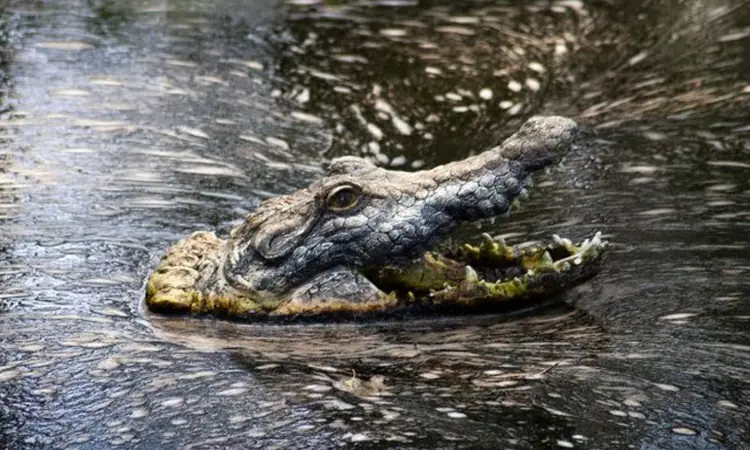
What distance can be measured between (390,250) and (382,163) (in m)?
3.66

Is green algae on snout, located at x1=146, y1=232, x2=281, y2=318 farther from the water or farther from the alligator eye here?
the alligator eye

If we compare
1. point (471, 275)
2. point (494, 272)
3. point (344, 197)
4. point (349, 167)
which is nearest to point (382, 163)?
point (349, 167)

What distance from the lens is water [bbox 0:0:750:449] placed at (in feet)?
17.3

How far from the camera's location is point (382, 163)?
10086 mm

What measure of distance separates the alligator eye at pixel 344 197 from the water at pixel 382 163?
0.66 meters

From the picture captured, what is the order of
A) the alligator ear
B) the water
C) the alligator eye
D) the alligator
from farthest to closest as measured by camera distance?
the alligator ear
the alligator eye
the alligator
the water

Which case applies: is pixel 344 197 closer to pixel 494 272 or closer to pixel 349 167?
pixel 349 167

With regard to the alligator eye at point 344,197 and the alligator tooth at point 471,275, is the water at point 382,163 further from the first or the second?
the alligator eye at point 344,197

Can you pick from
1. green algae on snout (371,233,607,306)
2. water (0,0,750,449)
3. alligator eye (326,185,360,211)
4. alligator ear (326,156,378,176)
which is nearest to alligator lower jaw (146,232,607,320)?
green algae on snout (371,233,607,306)

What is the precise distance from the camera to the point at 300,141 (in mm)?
10430

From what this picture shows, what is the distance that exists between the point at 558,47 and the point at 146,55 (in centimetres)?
434

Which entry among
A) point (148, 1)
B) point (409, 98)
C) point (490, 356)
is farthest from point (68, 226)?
point (148, 1)

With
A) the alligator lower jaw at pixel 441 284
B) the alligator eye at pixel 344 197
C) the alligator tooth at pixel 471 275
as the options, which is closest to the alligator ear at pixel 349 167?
the alligator eye at pixel 344 197

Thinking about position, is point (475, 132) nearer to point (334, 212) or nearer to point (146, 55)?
point (146, 55)
